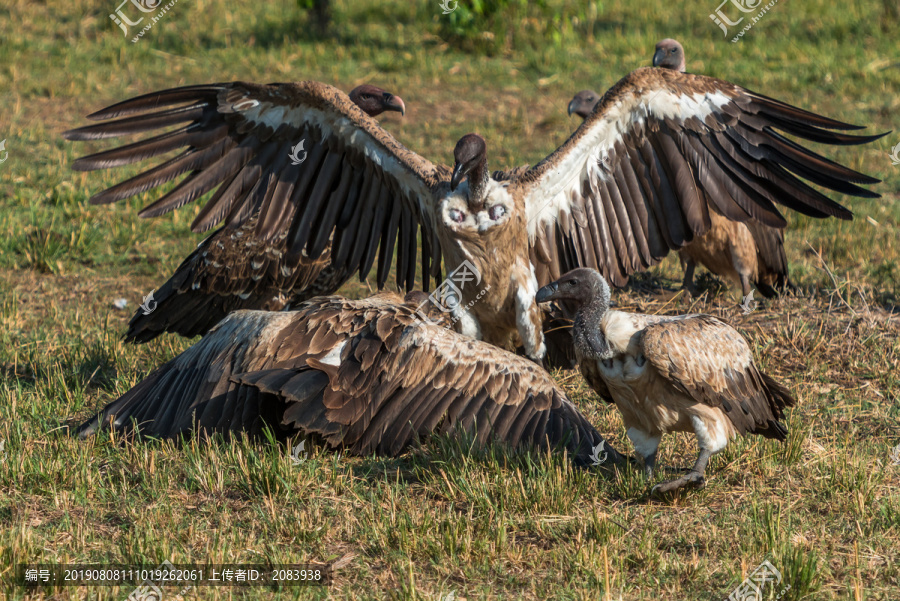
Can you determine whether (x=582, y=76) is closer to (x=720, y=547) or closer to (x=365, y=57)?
(x=365, y=57)

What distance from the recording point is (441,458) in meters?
4.27

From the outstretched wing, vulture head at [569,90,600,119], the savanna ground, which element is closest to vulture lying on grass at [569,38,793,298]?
the savanna ground

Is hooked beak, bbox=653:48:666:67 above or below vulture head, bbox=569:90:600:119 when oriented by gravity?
above

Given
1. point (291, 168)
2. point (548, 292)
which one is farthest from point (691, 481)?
point (291, 168)

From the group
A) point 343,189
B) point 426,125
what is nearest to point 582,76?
point 426,125

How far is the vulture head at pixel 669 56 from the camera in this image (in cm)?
816

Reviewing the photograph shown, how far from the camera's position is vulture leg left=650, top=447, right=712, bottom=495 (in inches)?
151

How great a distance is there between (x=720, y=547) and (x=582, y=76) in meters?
9.07

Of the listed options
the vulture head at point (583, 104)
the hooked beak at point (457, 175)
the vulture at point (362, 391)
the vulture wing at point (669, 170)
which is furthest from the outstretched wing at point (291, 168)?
the vulture head at point (583, 104)

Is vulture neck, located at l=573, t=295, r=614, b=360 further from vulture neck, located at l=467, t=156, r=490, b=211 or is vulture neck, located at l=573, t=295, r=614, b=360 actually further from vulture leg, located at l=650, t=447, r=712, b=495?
vulture neck, located at l=467, t=156, r=490, b=211

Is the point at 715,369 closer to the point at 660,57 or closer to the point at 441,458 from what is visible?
the point at 441,458

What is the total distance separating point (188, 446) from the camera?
14.1 feet

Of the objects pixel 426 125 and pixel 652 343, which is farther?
pixel 426 125

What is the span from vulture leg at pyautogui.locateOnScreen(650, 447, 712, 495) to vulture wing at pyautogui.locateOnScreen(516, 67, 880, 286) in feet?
5.38
